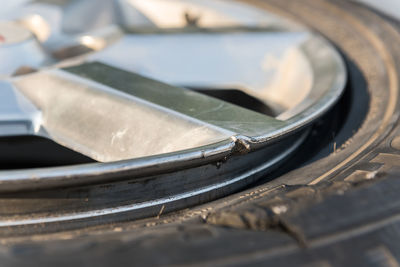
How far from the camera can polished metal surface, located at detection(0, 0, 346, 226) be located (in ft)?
3.52

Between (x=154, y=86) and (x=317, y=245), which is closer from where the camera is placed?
(x=317, y=245)

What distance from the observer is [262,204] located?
0.93m

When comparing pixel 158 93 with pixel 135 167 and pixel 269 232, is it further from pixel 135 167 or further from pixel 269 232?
pixel 269 232

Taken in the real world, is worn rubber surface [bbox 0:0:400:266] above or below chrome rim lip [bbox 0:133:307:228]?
above

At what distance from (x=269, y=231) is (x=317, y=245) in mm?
77

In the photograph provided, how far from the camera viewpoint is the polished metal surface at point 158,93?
1073 millimetres

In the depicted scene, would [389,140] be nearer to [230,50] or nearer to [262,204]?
[262,204]

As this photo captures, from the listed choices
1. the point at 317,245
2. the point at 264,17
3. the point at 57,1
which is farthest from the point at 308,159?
the point at 57,1

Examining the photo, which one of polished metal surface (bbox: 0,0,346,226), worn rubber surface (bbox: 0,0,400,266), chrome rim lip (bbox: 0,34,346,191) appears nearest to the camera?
worn rubber surface (bbox: 0,0,400,266)

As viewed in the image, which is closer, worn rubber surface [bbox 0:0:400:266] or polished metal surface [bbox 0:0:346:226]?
worn rubber surface [bbox 0:0:400:266]

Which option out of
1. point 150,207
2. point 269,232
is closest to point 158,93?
point 150,207

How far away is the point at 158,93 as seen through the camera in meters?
1.43

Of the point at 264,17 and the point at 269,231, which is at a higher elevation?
the point at 264,17

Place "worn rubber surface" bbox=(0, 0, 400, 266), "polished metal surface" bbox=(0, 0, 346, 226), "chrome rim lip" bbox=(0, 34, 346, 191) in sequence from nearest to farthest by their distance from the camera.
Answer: "worn rubber surface" bbox=(0, 0, 400, 266)
"chrome rim lip" bbox=(0, 34, 346, 191)
"polished metal surface" bbox=(0, 0, 346, 226)
